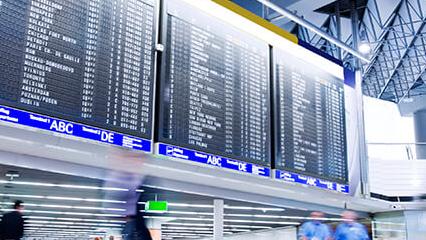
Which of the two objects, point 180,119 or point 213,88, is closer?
point 180,119

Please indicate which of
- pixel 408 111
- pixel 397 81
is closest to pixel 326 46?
pixel 408 111

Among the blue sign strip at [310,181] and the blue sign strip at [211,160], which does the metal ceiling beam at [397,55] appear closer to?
the blue sign strip at [310,181]

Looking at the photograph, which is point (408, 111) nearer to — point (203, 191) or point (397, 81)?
point (397, 81)

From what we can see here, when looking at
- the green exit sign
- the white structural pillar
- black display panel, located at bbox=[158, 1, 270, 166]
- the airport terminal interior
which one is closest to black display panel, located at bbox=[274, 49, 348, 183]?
the airport terminal interior

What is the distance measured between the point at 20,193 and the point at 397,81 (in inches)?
764

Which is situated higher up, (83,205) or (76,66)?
(76,66)

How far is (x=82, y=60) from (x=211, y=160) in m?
1.71

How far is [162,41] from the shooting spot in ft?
18.5

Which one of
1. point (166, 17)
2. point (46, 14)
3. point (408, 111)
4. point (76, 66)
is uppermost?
point (408, 111)

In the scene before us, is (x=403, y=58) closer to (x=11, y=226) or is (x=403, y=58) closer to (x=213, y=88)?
(x=213, y=88)

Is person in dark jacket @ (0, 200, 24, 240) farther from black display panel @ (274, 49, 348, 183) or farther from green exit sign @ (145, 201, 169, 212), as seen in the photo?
black display panel @ (274, 49, 348, 183)

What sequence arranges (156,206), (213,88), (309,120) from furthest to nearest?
1. (156,206)
2. (309,120)
3. (213,88)

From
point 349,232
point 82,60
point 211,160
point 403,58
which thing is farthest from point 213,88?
point 403,58

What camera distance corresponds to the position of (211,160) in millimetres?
5750
